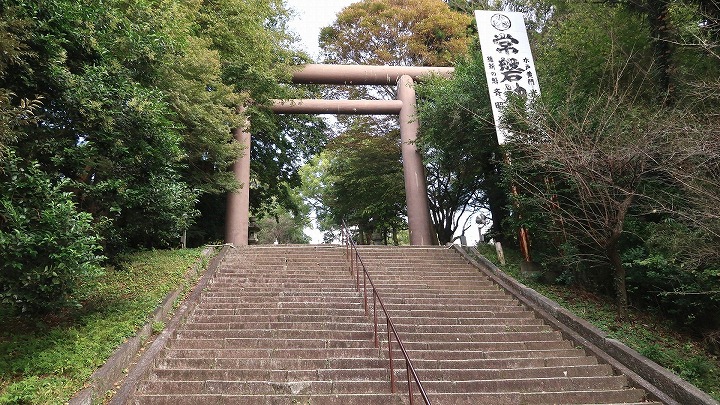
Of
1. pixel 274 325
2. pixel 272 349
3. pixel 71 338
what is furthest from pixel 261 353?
pixel 71 338

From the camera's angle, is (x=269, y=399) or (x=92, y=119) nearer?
(x=269, y=399)

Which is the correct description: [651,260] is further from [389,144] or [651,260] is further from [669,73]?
[389,144]

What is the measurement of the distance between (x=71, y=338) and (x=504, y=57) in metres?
9.95

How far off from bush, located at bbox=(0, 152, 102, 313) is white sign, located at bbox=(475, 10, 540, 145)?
773 cm

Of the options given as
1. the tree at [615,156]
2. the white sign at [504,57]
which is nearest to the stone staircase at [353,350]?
the tree at [615,156]

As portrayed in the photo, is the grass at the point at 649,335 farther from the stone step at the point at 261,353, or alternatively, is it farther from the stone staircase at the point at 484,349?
the stone step at the point at 261,353

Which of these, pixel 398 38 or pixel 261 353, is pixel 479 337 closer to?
pixel 261 353

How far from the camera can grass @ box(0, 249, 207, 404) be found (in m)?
4.22

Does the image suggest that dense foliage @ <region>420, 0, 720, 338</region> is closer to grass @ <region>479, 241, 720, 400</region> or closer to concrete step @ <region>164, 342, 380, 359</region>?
grass @ <region>479, 241, 720, 400</region>

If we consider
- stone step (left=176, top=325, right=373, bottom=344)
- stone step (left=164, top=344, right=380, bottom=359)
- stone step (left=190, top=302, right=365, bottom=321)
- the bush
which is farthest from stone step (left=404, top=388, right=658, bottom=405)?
the bush

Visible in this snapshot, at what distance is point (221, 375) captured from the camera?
4918mm

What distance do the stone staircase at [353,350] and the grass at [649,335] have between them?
0.60 meters

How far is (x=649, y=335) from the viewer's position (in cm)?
606

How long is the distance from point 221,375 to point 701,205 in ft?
19.3
